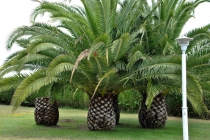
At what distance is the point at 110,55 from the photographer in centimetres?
1152

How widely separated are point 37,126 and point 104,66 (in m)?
4.30

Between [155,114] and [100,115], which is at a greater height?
[155,114]

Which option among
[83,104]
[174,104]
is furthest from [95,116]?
[83,104]

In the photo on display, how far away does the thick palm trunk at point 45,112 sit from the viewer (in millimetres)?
13820

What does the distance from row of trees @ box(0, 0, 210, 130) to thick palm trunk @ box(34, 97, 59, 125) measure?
62 cm

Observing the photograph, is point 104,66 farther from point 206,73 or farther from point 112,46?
point 206,73

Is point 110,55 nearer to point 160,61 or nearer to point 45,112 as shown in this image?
point 160,61

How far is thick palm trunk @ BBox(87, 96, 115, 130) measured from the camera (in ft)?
40.6

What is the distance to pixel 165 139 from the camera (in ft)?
36.2

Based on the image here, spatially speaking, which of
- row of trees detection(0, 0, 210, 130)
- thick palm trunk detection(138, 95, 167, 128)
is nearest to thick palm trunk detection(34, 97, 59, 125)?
row of trees detection(0, 0, 210, 130)

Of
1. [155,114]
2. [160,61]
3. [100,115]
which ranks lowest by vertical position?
[100,115]

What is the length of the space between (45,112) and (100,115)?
8.78ft

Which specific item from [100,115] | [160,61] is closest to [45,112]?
[100,115]

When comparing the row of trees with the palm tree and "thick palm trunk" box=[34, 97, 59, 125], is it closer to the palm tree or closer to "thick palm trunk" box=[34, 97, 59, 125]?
the palm tree
